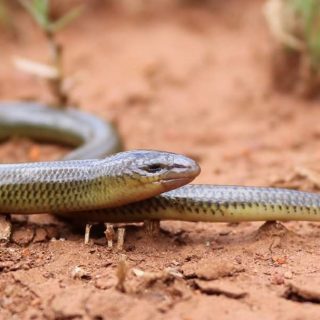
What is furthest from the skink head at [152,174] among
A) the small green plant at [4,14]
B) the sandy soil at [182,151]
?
the small green plant at [4,14]

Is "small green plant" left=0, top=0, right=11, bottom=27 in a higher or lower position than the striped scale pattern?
higher

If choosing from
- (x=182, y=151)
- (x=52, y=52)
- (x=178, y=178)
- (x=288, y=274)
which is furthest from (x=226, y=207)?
(x=52, y=52)

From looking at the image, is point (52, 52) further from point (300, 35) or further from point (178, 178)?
point (178, 178)

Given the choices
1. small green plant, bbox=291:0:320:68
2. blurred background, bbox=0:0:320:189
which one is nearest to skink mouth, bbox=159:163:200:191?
blurred background, bbox=0:0:320:189

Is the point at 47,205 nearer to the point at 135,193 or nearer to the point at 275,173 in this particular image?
the point at 135,193

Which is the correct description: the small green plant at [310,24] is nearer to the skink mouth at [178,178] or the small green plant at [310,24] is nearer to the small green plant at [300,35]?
the small green plant at [300,35]

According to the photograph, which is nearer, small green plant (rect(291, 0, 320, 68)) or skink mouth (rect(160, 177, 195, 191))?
skink mouth (rect(160, 177, 195, 191))

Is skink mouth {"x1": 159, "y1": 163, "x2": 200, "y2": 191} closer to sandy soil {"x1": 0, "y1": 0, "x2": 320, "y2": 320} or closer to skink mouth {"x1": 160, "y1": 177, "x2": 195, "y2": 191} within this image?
skink mouth {"x1": 160, "y1": 177, "x2": 195, "y2": 191}
